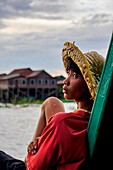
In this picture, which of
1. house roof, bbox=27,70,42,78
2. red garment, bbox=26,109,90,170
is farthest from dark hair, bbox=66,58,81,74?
house roof, bbox=27,70,42,78

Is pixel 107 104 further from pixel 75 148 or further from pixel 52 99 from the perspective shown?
pixel 52 99

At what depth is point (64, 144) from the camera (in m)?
1.19

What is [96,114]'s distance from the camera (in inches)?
45.4

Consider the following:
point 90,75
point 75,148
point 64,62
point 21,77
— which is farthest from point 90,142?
point 21,77

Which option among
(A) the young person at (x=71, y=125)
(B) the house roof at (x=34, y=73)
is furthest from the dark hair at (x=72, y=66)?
(B) the house roof at (x=34, y=73)

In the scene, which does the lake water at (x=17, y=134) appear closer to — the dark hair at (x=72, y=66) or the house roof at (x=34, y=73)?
the dark hair at (x=72, y=66)

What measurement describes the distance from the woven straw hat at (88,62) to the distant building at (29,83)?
18.2 meters

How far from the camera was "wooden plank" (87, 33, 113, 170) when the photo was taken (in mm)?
1094

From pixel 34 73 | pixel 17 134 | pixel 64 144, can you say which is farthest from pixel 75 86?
pixel 34 73

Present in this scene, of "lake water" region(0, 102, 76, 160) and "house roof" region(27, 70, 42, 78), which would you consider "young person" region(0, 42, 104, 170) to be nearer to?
"lake water" region(0, 102, 76, 160)

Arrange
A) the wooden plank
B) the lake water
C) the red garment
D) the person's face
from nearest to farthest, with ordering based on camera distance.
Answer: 1. the wooden plank
2. the red garment
3. the person's face
4. the lake water

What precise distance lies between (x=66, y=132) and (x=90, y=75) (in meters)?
0.16

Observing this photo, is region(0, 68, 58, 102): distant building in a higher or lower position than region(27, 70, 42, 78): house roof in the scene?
lower

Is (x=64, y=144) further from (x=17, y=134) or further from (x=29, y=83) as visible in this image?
(x=29, y=83)
